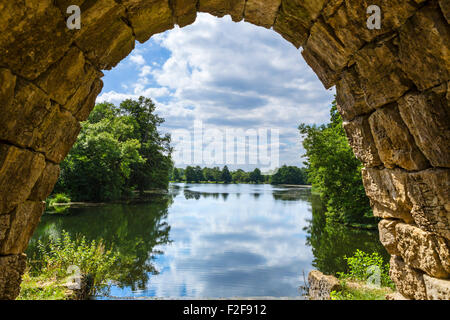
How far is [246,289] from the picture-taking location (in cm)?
713

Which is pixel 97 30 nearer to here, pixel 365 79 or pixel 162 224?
pixel 365 79

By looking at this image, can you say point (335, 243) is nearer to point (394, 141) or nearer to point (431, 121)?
point (394, 141)

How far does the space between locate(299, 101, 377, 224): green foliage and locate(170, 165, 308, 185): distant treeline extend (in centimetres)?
8057

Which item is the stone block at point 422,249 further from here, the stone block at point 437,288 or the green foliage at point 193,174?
the green foliage at point 193,174

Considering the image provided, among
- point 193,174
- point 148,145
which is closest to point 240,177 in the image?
point 193,174

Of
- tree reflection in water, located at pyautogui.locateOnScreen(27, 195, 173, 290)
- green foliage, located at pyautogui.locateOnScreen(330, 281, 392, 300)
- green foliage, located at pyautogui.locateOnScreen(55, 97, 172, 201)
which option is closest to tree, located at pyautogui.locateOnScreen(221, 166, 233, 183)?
green foliage, located at pyautogui.locateOnScreen(55, 97, 172, 201)

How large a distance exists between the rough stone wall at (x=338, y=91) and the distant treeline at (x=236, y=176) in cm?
9524

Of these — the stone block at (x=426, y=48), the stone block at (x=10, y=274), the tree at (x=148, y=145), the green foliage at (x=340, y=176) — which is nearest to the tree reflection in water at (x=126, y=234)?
the stone block at (x=10, y=274)

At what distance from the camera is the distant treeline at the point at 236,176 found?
96.7 metres

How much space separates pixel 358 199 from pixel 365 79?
1436 cm

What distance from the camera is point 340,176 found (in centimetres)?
1571
